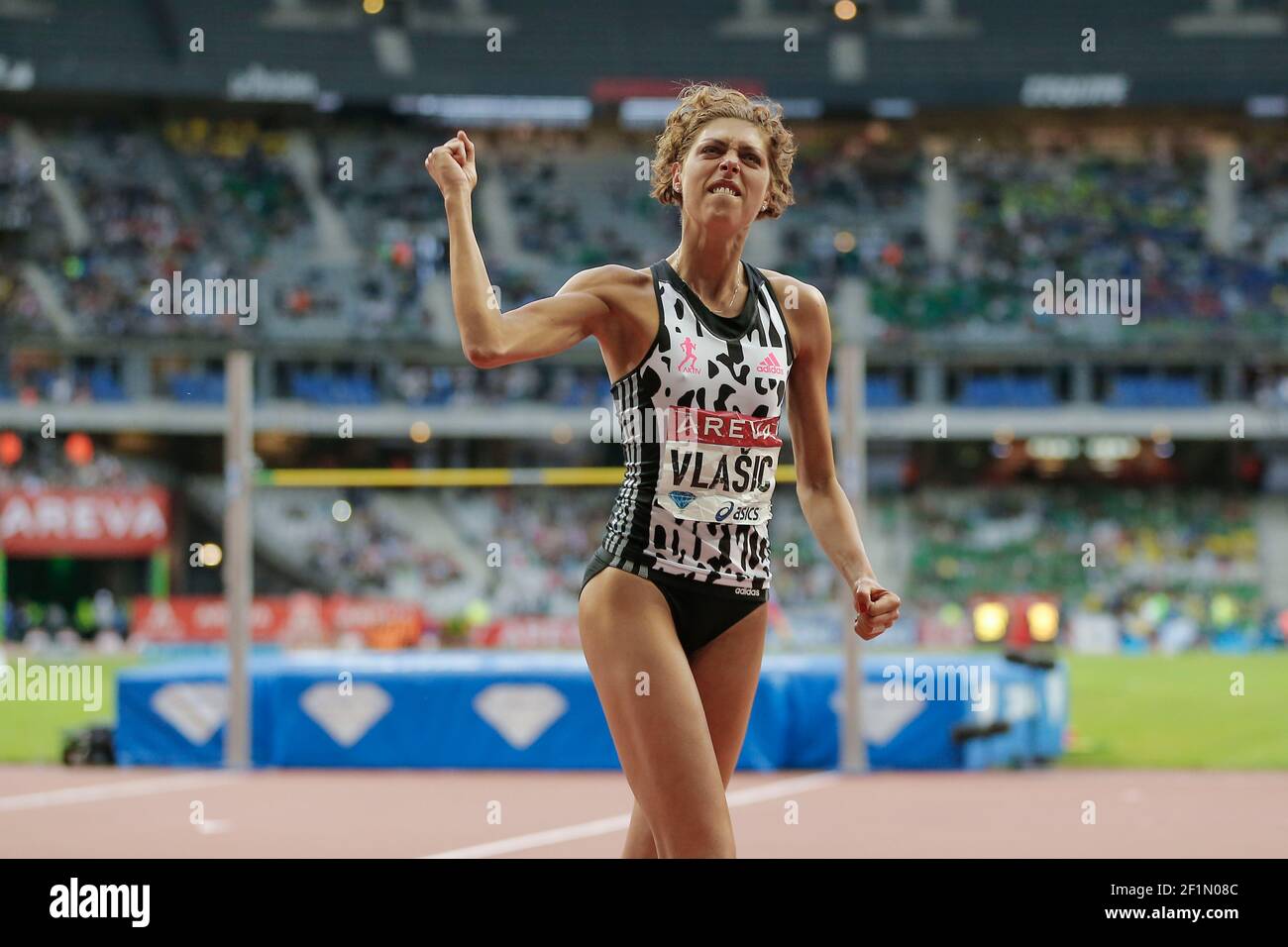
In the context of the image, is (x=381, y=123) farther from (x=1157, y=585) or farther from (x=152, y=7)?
(x=1157, y=585)

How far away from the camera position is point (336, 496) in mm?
30484

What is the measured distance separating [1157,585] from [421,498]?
1568cm

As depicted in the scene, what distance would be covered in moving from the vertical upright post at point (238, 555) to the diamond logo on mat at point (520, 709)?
4.93 ft

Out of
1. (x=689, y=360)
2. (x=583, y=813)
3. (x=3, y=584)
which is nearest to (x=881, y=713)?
(x=583, y=813)

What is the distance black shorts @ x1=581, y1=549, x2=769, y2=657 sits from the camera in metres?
2.94

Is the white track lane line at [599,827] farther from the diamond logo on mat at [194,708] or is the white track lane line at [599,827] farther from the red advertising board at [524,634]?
the red advertising board at [524,634]

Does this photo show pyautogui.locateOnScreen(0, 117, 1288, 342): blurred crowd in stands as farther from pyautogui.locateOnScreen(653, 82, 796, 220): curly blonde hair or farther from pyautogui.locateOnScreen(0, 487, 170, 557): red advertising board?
pyautogui.locateOnScreen(653, 82, 796, 220): curly blonde hair

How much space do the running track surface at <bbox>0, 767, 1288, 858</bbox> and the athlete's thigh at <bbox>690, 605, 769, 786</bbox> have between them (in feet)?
10.1

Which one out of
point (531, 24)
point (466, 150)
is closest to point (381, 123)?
point (531, 24)

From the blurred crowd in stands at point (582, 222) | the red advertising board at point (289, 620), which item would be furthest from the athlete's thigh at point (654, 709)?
the blurred crowd in stands at point (582, 222)

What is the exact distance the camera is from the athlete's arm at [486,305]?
271 cm

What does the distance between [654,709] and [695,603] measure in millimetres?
268

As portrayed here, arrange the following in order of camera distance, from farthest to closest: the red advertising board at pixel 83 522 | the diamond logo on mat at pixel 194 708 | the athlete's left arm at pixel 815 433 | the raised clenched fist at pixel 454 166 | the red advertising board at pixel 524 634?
the red advertising board at pixel 83 522 < the red advertising board at pixel 524 634 < the diamond logo on mat at pixel 194 708 < the athlete's left arm at pixel 815 433 < the raised clenched fist at pixel 454 166

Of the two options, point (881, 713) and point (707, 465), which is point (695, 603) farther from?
point (881, 713)
